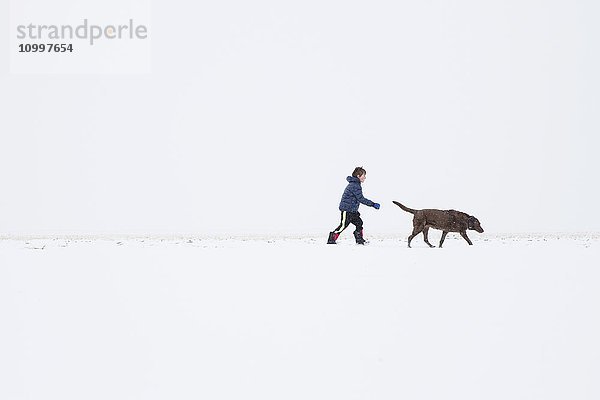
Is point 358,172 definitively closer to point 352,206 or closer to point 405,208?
point 352,206

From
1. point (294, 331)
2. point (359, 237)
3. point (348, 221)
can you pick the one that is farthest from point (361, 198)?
point (294, 331)

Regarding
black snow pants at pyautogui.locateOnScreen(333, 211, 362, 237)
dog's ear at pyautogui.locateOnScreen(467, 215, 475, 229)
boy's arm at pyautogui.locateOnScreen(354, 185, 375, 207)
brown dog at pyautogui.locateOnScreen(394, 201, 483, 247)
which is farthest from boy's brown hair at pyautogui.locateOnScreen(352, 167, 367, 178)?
dog's ear at pyautogui.locateOnScreen(467, 215, 475, 229)

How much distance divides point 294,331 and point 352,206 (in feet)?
27.2

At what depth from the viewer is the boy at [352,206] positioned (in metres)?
12.7

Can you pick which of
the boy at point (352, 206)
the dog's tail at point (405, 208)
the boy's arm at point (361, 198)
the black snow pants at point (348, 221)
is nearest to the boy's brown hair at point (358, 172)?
the boy at point (352, 206)

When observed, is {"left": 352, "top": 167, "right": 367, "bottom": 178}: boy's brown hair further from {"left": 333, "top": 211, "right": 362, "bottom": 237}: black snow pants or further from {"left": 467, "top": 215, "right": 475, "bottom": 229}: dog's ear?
{"left": 467, "top": 215, "right": 475, "bottom": 229}: dog's ear

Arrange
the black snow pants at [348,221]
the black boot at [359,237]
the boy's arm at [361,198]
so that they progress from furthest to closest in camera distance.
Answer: the black snow pants at [348,221] → the black boot at [359,237] → the boy's arm at [361,198]

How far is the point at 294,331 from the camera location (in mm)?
4664

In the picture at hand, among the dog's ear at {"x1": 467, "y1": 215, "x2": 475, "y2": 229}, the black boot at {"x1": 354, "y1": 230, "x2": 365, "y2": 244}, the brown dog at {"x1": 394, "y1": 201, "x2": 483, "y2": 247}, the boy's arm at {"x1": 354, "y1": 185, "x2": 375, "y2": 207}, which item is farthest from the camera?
the black boot at {"x1": 354, "y1": 230, "x2": 365, "y2": 244}

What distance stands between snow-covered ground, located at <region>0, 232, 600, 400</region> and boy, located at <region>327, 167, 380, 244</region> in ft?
15.5

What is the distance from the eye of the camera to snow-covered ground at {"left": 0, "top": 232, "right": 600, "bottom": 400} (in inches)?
145

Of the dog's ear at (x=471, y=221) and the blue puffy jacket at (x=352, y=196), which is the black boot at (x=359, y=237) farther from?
the dog's ear at (x=471, y=221)

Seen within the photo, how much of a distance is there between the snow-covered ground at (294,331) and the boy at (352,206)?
4722 millimetres

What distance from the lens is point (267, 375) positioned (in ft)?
12.4
